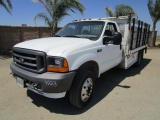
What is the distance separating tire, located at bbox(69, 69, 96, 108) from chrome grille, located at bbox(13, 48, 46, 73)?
735mm

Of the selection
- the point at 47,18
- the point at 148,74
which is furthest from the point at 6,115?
the point at 47,18

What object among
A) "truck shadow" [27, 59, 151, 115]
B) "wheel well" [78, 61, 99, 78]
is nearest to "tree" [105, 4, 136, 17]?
"truck shadow" [27, 59, 151, 115]

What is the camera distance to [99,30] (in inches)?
175

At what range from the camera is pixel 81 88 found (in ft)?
11.4

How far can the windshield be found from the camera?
4.41 metres

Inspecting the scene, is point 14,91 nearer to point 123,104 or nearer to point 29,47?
point 29,47

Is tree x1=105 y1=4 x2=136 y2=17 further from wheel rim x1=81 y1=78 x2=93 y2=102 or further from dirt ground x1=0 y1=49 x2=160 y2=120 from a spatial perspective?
wheel rim x1=81 y1=78 x2=93 y2=102

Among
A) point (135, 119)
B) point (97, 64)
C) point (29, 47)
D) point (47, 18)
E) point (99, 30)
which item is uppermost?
point (47, 18)

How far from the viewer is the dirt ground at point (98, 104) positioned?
347cm

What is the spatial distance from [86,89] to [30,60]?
4.57 feet

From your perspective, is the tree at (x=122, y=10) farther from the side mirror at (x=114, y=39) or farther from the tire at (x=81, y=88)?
the tire at (x=81, y=88)

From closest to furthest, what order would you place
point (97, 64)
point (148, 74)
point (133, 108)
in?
point (133, 108)
point (97, 64)
point (148, 74)

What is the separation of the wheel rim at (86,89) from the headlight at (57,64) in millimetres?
769

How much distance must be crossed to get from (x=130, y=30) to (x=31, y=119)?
439 cm
